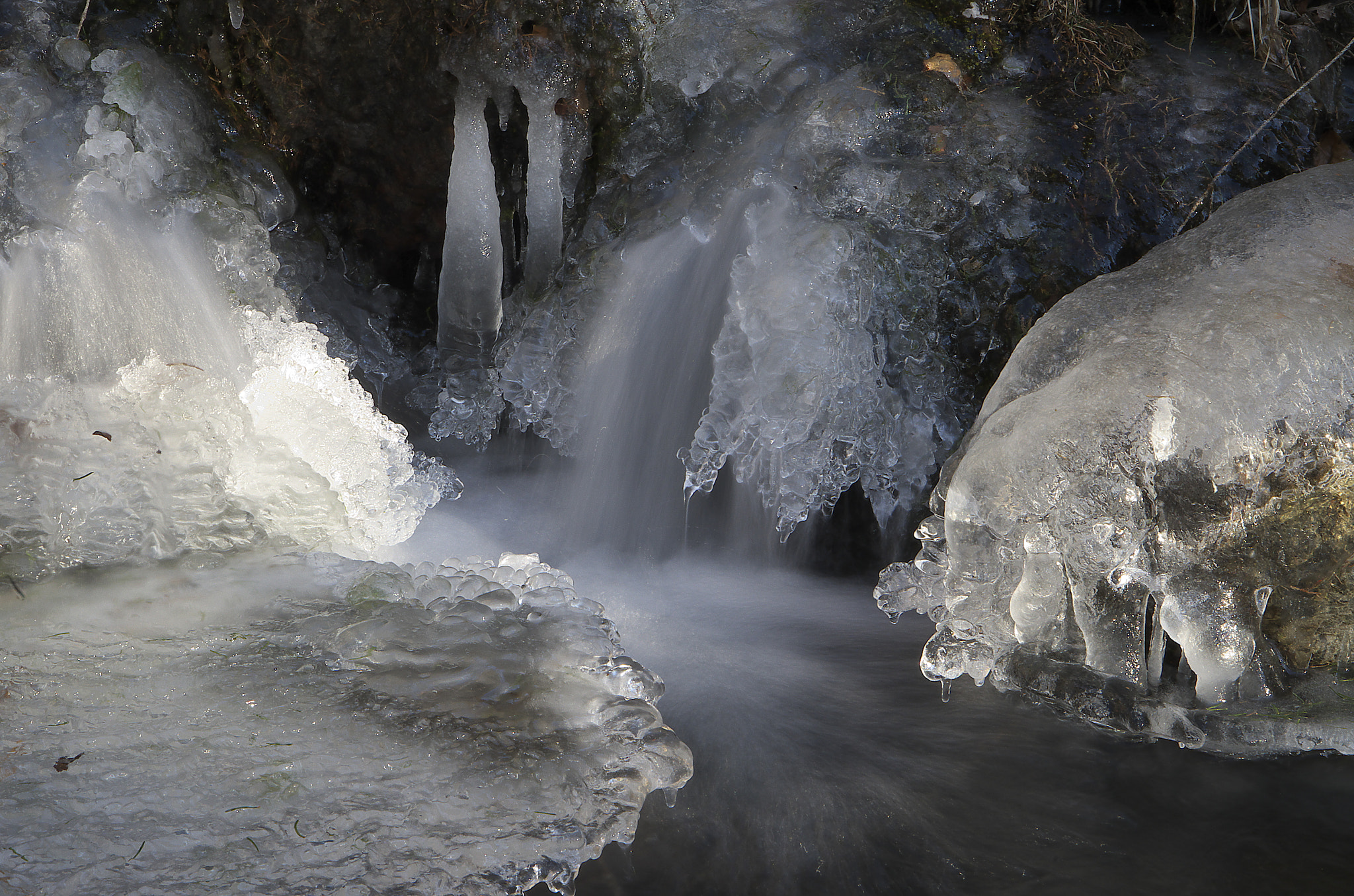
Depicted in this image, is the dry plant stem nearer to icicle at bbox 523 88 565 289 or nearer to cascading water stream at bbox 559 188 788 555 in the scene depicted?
cascading water stream at bbox 559 188 788 555

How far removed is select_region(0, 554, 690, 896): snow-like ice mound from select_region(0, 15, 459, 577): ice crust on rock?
11.2 inches

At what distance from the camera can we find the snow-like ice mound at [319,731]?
1870 millimetres

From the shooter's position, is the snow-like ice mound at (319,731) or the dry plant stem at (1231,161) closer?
the snow-like ice mound at (319,731)

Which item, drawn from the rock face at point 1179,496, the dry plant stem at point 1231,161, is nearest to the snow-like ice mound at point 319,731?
the rock face at point 1179,496

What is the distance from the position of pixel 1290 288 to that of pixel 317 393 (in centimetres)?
312

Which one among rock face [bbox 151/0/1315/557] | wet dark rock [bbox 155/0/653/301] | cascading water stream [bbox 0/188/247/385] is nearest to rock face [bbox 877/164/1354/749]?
rock face [bbox 151/0/1315/557]

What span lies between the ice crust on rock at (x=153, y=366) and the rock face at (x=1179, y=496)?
215 centimetres

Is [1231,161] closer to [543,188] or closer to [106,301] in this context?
[543,188]

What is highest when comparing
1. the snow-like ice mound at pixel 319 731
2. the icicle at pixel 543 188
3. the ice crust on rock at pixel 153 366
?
the icicle at pixel 543 188

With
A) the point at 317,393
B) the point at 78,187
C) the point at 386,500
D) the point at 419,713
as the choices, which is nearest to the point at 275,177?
the point at 78,187

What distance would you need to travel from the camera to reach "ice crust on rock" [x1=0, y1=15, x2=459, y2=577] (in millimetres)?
3061

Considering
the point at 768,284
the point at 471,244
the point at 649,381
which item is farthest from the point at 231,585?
the point at 768,284

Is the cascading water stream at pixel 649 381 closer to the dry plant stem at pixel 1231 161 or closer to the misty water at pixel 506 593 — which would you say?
the misty water at pixel 506 593

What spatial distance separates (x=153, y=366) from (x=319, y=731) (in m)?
1.80
